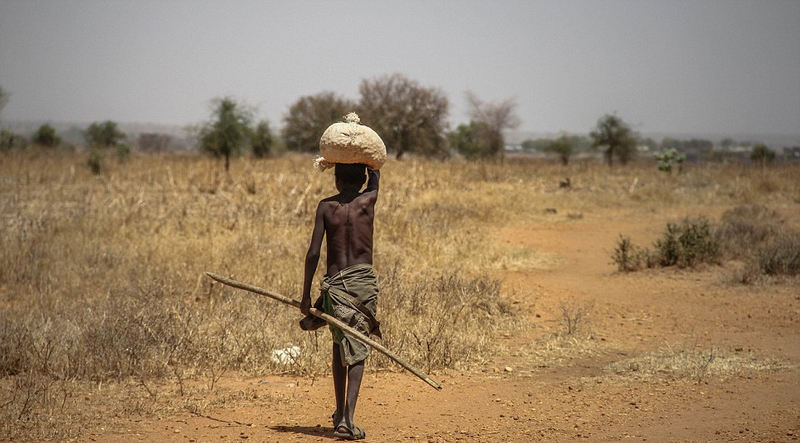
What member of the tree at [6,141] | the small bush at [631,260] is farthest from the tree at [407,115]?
the small bush at [631,260]

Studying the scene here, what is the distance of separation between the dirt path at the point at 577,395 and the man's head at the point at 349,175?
59.5 inches

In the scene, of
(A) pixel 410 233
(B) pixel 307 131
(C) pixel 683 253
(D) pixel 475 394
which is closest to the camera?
(D) pixel 475 394

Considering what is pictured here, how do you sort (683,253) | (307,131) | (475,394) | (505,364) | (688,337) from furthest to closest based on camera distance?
(307,131), (683,253), (688,337), (505,364), (475,394)

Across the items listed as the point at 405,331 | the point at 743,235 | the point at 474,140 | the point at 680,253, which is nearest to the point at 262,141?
the point at 474,140

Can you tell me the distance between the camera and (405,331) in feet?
23.2

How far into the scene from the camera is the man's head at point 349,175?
466 centimetres

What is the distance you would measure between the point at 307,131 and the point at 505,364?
154 ft

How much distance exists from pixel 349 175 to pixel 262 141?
33.7 metres

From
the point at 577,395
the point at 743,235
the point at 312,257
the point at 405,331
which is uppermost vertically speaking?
the point at 312,257

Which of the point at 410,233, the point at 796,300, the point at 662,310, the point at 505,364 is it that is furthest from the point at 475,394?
the point at 410,233

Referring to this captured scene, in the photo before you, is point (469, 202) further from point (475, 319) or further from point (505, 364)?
point (505, 364)

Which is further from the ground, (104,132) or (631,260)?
(104,132)

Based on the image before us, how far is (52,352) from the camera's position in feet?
19.6

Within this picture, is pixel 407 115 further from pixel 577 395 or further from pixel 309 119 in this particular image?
pixel 577 395
